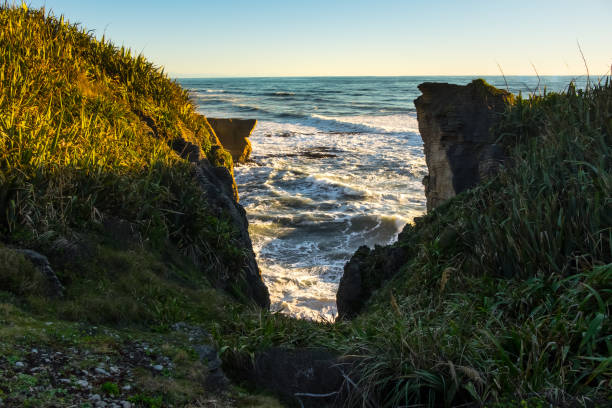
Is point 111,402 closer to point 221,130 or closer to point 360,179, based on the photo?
point 360,179

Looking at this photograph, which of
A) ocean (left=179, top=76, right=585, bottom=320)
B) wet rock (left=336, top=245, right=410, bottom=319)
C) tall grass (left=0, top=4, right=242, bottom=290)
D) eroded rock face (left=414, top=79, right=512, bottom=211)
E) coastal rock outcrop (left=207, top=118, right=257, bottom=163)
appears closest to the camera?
tall grass (left=0, top=4, right=242, bottom=290)

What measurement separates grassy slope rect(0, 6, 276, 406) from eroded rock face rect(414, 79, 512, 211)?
4.12m

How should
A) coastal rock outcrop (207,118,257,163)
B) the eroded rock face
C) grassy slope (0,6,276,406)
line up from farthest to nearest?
coastal rock outcrop (207,118,257,163), the eroded rock face, grassy slope (0,6,276,406)

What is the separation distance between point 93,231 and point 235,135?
571 inches

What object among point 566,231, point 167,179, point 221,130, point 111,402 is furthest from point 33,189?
point 221,130

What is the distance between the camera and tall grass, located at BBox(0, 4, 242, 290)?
419 centimetres

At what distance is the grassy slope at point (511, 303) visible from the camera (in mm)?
2500

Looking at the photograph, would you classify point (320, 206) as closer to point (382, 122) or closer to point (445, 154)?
point (445, 154)

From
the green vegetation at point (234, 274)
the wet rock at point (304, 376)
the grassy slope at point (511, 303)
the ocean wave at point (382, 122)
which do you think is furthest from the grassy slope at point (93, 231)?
the ocean wave at point (382, 122)

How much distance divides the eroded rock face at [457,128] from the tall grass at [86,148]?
401cm

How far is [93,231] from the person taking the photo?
4324mm

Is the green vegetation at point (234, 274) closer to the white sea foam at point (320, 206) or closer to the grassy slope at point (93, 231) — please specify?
the grassy slope at point (93, 231)

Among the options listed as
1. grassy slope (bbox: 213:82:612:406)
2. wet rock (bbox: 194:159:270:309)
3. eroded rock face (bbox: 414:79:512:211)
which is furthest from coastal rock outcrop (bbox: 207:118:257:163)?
Answer: grassy slope (bbox: 213:82:612:406)

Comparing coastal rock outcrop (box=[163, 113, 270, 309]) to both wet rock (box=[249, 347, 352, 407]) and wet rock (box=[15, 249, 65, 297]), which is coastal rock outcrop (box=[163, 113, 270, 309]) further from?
wet rock (box=[249, 347, 352, 407])
